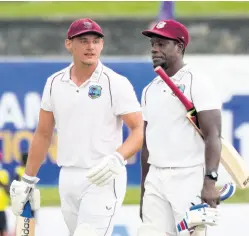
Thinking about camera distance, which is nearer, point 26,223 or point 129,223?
point 26,223

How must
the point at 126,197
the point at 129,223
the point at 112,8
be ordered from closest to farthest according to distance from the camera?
the point at 129,223, the point at 126,197, the point at 112,8

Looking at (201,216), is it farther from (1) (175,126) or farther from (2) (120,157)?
(2) (120,157)

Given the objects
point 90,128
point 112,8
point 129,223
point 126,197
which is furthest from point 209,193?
point 112,8

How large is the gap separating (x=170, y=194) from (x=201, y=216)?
1.38 ft

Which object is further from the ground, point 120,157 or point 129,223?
point 120,157

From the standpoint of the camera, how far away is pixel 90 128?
673cm

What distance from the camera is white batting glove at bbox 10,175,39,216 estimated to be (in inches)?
277

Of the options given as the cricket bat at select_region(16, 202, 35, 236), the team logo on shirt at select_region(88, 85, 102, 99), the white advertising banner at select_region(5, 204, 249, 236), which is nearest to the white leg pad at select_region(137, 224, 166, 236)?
the team logo on shirt at select_region(88, 85, 102, 99)

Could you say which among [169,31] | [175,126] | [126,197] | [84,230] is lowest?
[126,197]

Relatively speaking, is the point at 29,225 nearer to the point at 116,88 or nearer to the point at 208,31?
the point at 116,88

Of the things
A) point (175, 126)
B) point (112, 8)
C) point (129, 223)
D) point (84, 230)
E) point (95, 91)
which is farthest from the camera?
point (112, 8)

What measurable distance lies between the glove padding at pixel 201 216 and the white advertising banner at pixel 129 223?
439cm

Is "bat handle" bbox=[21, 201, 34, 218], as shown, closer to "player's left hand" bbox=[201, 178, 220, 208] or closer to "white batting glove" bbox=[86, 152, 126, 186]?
"white batting glove" bbox=[86, 152, 126, 186]

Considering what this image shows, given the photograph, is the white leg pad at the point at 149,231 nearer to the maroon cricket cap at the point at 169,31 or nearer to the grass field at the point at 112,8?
the maroon cricket cap at the point at 169,31
